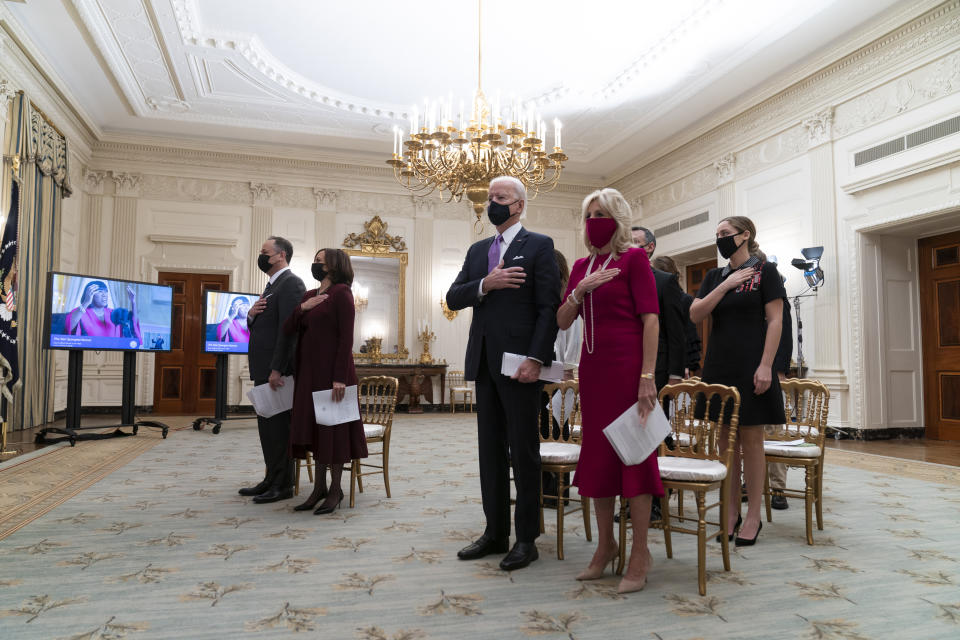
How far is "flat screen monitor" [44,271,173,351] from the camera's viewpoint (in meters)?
6.21

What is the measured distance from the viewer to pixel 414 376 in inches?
406

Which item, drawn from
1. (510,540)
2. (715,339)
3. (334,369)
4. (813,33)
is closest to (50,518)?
(334,369)

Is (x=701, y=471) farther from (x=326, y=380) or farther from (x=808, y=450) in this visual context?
(x=326, y=380)

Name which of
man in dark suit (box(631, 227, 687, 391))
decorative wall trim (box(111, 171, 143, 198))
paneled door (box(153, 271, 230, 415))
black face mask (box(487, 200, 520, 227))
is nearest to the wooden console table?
paneled door (box(153, 271, 230, 415))

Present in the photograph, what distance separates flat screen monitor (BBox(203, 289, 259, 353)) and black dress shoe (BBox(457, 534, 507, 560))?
19.9ft

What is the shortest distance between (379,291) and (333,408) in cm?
742

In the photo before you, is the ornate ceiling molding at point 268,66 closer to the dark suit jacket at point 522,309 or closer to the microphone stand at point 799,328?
the dark suit jacket at point 522,309

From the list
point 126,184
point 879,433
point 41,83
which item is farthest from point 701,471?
point 126,184

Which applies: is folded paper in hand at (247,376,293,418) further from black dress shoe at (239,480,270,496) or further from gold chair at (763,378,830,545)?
gold chair at (763,378,830,545)

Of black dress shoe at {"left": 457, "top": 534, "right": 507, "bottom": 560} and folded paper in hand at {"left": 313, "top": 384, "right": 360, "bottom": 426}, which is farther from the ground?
folded paper in hand at {"left": 313, "top": 384, "right": 360, "bottom": 426}

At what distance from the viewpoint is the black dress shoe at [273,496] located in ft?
12.1

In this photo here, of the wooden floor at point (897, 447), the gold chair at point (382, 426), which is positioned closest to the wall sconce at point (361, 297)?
the wooden floor at point (897, 447)

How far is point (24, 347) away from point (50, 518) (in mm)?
4924

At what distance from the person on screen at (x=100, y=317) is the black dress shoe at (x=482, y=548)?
18.3 feet
